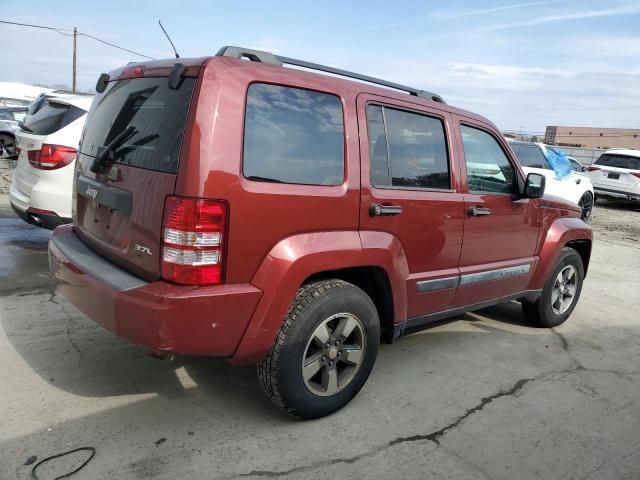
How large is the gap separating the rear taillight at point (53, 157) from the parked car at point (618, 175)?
555 inches

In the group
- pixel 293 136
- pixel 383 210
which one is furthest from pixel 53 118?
pixel 383 210

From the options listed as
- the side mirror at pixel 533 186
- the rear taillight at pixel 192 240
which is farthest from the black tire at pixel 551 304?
the rear taillight at pixel 192 240

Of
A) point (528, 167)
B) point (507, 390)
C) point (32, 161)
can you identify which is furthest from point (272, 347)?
point (528, 167)

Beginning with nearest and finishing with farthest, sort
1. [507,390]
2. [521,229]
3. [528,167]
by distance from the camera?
[507,390] → [521,229] → [528,167]

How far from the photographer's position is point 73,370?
11.2 ft

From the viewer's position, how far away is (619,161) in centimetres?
1499

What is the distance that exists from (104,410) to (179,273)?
1.10 meters

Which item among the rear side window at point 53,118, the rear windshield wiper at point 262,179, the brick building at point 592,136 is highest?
the brick building at point 592,136

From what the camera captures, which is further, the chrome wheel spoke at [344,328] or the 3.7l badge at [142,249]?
the chrome wheel spoke at [344,328]

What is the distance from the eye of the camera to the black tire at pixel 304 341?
2.77 metres

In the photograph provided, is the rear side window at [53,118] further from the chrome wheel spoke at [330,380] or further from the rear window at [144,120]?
the chrome wheel spoke at [330,380]

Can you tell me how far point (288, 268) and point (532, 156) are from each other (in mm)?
9915

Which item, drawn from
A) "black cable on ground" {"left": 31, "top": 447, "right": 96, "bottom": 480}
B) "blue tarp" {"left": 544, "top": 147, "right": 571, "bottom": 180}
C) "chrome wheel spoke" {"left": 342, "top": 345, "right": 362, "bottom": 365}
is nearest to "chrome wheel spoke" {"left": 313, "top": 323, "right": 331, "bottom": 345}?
"chrome wheel spoke" {"left": 342, "top": 345, "right": 362, "bottom": 365}

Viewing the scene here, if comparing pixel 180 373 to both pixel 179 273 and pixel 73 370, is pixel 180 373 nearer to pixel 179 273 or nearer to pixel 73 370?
pixel 73 370
